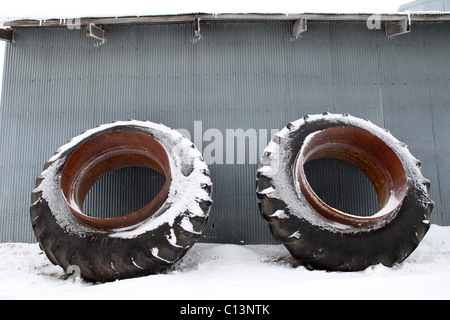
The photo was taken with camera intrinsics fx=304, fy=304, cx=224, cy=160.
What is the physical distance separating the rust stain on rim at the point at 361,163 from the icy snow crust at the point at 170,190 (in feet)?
4.43

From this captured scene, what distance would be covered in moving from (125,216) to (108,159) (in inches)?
59.7

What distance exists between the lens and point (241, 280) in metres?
3.34

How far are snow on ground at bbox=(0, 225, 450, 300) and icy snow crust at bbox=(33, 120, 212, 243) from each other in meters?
0.61

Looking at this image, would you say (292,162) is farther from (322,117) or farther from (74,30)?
(74,30)

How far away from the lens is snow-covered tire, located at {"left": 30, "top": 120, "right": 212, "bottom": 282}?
3553mm

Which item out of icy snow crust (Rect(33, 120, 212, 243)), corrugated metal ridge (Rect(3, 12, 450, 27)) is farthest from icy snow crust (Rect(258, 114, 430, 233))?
corrugated metal ridge (Rect(3, 12, 450, 27))

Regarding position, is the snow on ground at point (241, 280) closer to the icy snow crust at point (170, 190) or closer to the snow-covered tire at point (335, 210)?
the snow-covered tire at point (335, 210)

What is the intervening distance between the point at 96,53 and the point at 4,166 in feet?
8.86

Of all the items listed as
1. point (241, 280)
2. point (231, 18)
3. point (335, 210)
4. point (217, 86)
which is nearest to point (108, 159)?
point (217, 86)

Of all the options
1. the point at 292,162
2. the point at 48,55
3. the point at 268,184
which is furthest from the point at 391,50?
the point at 48,55

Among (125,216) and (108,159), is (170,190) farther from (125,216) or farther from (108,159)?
(108,159)

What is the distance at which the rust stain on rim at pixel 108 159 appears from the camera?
4.23 metres

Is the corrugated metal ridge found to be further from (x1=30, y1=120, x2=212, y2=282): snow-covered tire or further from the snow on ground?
the snow on ground

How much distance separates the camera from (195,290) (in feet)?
9.68
